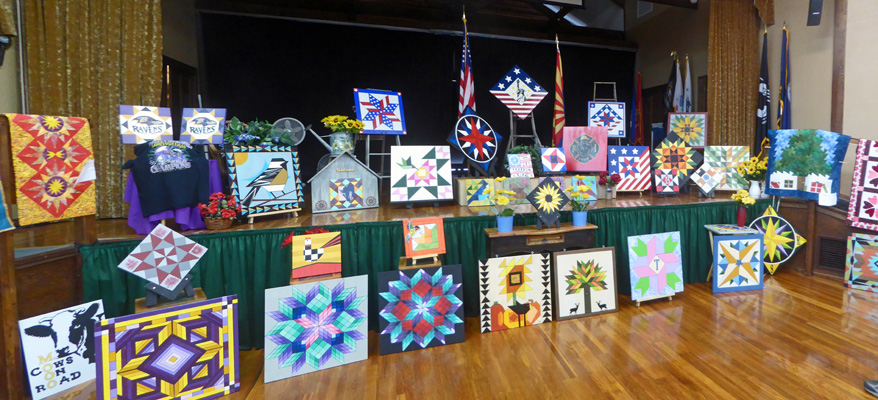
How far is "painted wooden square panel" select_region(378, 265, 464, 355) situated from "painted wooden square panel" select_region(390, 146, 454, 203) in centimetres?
88

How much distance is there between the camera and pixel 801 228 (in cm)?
321

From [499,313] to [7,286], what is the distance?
242 centimetres

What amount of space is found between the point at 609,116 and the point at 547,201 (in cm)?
247

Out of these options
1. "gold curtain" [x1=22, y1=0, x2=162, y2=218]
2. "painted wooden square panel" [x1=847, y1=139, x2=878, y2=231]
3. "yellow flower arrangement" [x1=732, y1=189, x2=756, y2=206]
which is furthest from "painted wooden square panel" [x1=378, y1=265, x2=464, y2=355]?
"painted wooden square panel" [x1=847, y1=139, x2=878, y2=231]

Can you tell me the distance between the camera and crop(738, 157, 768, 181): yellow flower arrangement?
334 centimetres

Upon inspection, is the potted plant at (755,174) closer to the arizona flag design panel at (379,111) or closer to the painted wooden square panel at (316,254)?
the arizona flag design panel at (379,111)

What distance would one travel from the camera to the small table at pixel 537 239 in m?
2.45

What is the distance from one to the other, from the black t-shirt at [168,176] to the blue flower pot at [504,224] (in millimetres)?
1878

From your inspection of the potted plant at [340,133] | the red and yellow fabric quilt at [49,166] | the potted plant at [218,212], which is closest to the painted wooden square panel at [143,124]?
the red and yellow fabric quilt at [49,166]

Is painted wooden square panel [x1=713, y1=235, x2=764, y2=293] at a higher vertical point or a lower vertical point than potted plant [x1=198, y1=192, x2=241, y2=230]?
lower

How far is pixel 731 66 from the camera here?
4.26 metres

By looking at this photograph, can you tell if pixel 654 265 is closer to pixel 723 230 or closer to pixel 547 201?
pixel 723 230

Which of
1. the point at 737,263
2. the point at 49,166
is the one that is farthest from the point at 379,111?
the point at 737,263

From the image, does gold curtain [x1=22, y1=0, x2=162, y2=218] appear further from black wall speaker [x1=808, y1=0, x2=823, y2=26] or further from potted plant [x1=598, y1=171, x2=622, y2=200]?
black wall speaker [x1=808, y1=0, x2=823, y2=26]
